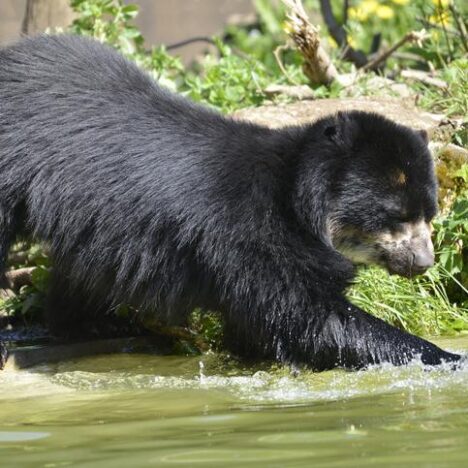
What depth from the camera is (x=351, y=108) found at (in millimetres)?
8438

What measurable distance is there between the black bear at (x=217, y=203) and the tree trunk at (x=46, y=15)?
4.01 m

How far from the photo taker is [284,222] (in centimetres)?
612

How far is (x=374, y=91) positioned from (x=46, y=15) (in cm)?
331

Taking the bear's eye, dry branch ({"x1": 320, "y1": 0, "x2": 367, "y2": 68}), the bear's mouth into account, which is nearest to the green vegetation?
dry branch ({"x1": 320, "y1": 0, "x2": 367, "y2": 68})

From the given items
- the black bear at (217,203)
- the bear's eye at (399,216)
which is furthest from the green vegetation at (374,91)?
the black bear at (217,203)

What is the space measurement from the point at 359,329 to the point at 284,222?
0.72 metres

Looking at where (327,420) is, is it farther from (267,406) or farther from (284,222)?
(284,222)

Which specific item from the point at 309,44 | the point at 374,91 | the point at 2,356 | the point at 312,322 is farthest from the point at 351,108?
the point at 2,356

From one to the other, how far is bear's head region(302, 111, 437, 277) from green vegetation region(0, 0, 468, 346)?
53 centimetres

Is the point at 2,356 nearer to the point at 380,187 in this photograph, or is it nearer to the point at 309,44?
the point at 380,187

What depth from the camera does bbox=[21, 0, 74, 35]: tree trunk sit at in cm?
1048

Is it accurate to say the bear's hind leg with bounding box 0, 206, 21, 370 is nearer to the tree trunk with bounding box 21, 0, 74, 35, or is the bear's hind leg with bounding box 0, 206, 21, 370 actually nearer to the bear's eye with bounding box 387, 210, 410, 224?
the bear's eye with bounding box 387, 210, 410, 224

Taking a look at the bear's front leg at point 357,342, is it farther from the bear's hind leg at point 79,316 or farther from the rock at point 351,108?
the rock at point 351,108

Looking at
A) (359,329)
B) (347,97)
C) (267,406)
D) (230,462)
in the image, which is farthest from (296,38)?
(230,462)
